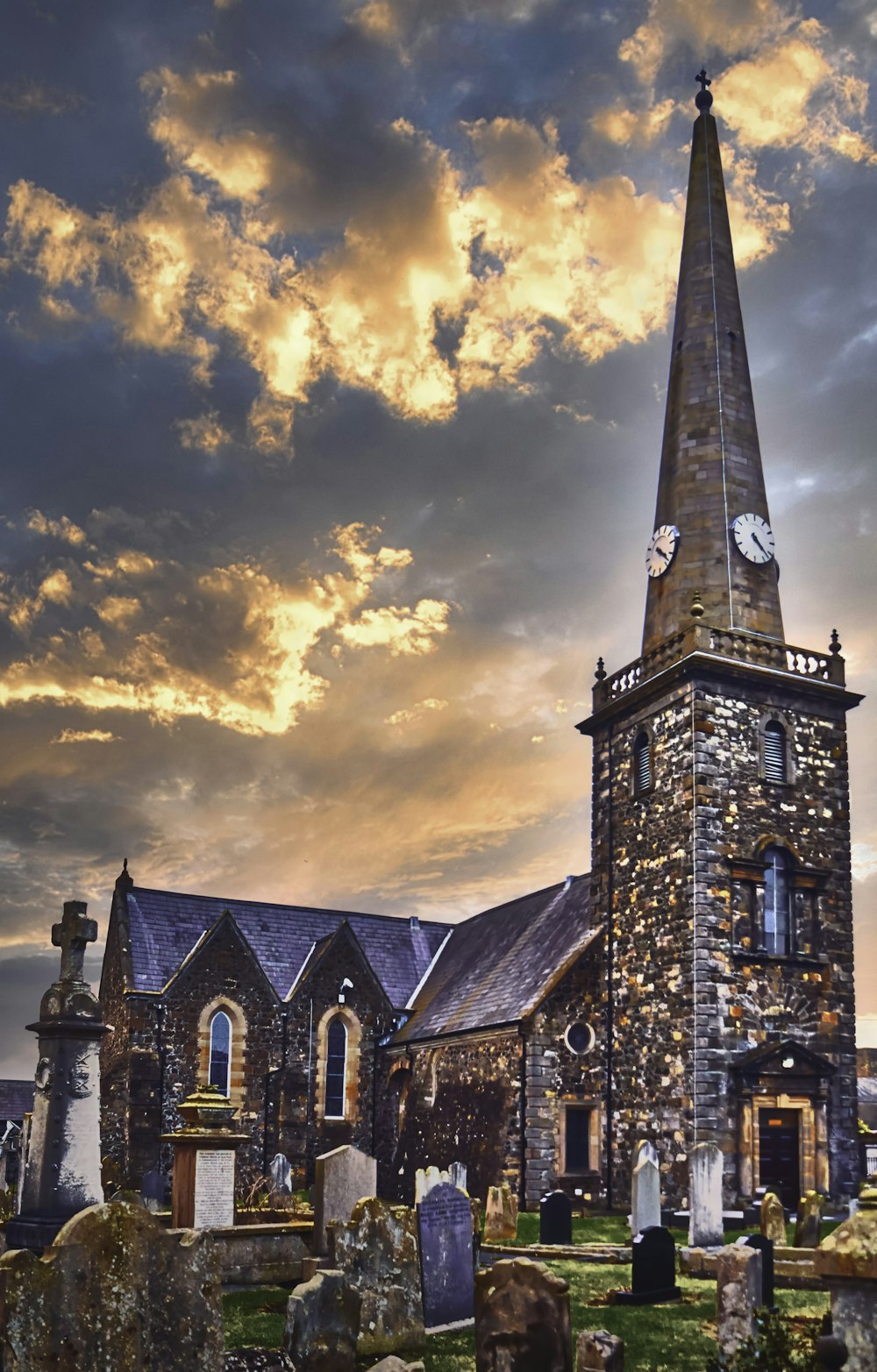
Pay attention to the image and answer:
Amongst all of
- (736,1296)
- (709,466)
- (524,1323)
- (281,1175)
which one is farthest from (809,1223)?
(709,466)

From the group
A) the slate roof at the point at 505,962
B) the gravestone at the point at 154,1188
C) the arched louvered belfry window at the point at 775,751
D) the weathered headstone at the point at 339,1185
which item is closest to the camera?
the weathered headstone at the point at 339,1185

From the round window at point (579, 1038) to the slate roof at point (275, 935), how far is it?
10543mm

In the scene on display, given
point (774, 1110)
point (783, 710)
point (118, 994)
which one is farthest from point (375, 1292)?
point (118, 994)

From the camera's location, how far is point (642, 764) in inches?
1121

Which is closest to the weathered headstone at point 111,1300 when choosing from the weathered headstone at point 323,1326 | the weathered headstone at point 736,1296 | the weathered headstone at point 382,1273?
the weathered headstone at point 323,1326

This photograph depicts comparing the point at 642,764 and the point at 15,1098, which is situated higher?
the point at 642,764

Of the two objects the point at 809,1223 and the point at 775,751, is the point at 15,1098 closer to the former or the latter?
the point at 775,751

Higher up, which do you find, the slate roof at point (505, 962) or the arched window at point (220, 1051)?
the slate roof at point (505, 962)

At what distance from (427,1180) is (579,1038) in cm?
1475

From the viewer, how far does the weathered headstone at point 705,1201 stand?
18.7 metres

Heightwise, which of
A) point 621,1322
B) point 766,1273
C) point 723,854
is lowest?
point 621,1322

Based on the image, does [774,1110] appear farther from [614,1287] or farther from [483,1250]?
[614,1287]

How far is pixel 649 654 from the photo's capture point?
28.2m

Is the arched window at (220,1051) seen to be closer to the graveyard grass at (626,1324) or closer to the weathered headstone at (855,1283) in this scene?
the graveyard grass at (626,1324)
